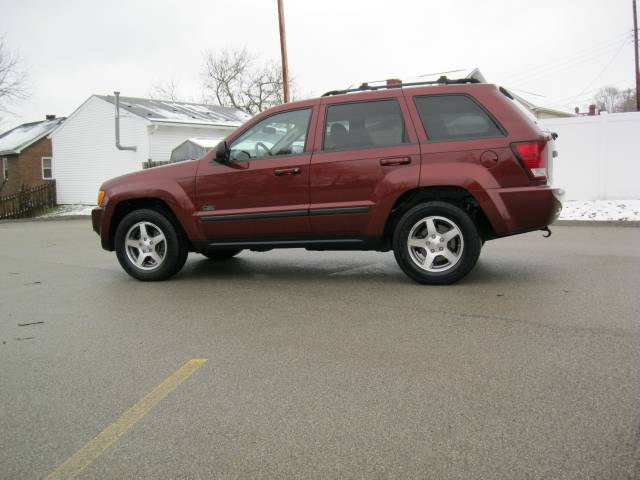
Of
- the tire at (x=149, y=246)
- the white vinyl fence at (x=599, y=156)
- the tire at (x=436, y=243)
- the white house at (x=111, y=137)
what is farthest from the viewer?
the white house at (x=111, y=137)

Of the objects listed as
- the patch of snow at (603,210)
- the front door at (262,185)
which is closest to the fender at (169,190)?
the front door at (262,185)

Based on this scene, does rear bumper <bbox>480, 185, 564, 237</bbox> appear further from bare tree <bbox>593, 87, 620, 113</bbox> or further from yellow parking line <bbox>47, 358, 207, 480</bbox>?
bare tree <bbox>593, 87, 620, 113</bbox>

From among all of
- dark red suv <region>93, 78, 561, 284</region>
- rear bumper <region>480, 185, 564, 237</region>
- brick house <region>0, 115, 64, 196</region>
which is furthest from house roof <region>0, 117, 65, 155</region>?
rear bumper <region>480, 185, 564, 237</region>

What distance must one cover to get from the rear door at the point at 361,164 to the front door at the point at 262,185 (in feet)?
0.56

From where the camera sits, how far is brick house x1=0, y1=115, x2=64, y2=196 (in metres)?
37.2

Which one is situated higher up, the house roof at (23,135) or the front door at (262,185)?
the house roof at (23,135)

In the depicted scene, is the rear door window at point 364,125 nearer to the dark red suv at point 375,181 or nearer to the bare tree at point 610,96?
the dark red suv at point 375,181

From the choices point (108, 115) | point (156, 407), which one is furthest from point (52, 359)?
point (108, 115)

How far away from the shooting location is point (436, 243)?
229 inches

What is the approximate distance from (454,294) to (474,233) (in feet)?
2.04

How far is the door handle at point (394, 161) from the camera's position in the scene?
5.75 m

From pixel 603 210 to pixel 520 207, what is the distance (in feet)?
28.3

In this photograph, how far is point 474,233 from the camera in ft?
18.5

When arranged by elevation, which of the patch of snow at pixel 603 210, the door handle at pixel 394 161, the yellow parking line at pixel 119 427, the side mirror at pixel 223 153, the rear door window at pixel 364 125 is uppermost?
the rear door window at pixel 364 125
